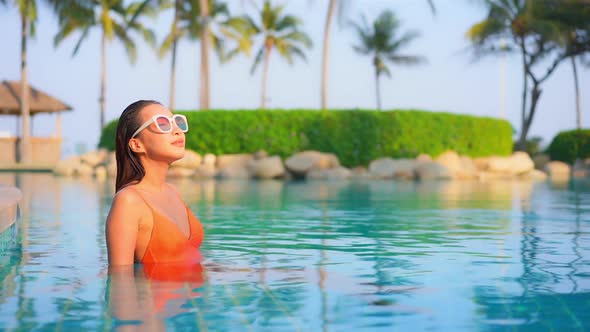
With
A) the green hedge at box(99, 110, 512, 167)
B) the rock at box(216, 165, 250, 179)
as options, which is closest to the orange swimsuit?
the rock at box(216, 165, 250, 179)

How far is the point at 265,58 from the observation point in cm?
5603

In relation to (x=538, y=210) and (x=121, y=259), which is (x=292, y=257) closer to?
(x=121, y=259)

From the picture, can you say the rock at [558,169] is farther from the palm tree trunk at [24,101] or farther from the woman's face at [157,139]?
the woman's face at [157,139]

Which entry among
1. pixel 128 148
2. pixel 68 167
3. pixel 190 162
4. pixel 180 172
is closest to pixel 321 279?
pixel 128 148

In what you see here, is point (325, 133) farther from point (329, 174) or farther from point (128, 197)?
point (128, 197)

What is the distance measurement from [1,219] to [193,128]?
26.5 m

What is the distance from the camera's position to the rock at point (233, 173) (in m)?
30.9

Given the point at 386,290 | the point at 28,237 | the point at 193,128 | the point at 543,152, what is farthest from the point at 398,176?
the point at 386,290

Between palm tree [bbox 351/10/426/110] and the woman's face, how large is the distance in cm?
5303

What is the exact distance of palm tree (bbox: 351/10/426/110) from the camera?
57625mm

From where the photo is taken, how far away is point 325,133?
3394cm

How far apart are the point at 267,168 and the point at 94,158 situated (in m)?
8.08

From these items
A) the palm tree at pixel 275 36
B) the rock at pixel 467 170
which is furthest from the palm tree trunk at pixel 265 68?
the rock at pixel 467 170

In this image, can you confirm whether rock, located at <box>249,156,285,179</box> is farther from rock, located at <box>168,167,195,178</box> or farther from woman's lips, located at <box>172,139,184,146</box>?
woman's lips, located at <box>172,139,184,146</box>
